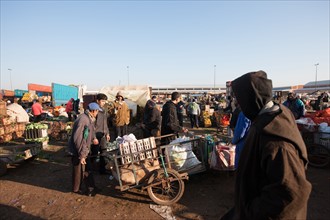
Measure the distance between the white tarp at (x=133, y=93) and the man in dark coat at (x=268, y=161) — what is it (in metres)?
14.1

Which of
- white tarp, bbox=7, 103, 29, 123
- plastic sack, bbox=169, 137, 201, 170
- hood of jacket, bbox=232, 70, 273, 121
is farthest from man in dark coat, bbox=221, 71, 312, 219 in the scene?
white tarp, bbox=7, 103, 29, 123

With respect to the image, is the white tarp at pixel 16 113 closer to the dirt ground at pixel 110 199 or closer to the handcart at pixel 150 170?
the dirt ground at pixel 110 199

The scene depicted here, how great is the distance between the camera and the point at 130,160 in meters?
4.53

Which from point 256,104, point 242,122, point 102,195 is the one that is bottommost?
point 102,195

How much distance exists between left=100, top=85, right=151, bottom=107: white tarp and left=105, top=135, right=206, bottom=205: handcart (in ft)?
35.8

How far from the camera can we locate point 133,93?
15.9 metres

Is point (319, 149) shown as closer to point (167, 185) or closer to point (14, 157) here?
point (167, 185)

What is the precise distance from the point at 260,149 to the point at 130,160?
350 cm

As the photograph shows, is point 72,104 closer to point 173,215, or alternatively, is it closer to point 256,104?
point 173,215

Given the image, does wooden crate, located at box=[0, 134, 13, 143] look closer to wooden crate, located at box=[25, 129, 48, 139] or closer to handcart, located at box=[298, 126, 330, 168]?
wooden crate, located at box=[25, 129, 48, 139]

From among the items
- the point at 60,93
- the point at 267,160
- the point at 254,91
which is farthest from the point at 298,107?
the point at 60,93

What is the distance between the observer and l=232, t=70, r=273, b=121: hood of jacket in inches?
57.2

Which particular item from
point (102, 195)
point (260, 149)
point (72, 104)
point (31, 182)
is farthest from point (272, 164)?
point (72, 104)

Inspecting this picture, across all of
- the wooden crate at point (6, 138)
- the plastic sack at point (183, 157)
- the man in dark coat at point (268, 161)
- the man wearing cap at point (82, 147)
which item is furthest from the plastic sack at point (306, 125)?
the wooden crate at point (6, 138)
